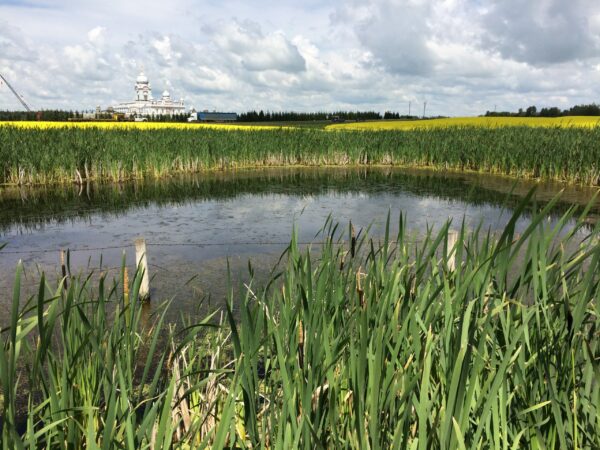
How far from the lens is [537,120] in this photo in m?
33.2

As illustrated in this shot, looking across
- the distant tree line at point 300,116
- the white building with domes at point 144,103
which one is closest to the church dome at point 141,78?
the white building with domes at point 144,103

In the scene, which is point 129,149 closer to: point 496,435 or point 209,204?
point 209,204

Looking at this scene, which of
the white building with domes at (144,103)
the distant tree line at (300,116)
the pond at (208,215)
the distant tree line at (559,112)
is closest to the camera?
the pond at (208,215)

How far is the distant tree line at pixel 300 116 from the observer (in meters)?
62.0

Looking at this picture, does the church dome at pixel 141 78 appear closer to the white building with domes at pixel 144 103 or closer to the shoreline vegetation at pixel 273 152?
the white building with domes at pixel 144 103

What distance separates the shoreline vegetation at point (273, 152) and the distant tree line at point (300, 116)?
42.4 metres

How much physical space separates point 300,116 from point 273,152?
47.3 m

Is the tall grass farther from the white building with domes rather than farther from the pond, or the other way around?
the white building with domes

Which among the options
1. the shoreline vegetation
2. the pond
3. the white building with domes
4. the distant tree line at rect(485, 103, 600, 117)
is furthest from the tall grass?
the white building with domes

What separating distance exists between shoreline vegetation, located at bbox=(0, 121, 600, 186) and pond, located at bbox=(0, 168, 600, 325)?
77 cm

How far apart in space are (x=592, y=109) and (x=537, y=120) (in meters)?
6.31

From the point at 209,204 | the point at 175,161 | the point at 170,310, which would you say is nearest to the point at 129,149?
the point at 175,161

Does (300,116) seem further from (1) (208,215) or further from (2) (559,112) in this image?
(1) (208,215)

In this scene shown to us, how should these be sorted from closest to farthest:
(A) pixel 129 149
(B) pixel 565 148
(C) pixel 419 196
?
(C) pixel 419 196 → (B) pixel 565 148 → (A) pixel 129 149
